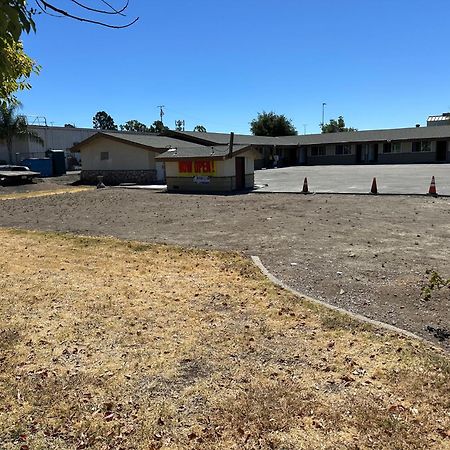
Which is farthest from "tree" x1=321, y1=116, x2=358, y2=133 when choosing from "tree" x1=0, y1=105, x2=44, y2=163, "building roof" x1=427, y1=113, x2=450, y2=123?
"tree" x1=0, y1=105, x2=44, y2=163

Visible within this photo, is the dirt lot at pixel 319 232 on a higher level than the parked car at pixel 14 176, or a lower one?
lower

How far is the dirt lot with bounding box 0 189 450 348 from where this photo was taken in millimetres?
5715

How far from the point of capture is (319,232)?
34.7 feet

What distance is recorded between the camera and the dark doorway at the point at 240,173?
78.2ft

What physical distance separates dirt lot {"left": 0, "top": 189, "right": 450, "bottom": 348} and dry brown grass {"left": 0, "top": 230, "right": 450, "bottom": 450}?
0.96 meters

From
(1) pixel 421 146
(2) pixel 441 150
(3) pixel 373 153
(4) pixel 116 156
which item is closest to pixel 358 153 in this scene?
(3) pixel 373 153

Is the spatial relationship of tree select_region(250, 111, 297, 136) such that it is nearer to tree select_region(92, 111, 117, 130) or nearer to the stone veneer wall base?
the stone veneer wall base

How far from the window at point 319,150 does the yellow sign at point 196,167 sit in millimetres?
31318

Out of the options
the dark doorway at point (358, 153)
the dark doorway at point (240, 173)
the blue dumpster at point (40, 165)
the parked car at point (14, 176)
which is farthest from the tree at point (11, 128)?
the dark doorway at point (358, 153)

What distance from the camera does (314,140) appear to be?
5222 cm

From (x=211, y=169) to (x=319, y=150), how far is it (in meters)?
32.0

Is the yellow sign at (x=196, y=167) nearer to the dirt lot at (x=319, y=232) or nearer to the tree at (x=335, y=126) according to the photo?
the dirt lot at (x=319, y=232)

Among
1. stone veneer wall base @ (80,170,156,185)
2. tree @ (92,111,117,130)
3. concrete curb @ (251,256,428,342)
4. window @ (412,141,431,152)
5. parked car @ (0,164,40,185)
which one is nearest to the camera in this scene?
concrete curb @ (251,256,428,342)

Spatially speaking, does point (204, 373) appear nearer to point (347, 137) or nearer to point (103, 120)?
point (347, 137)
